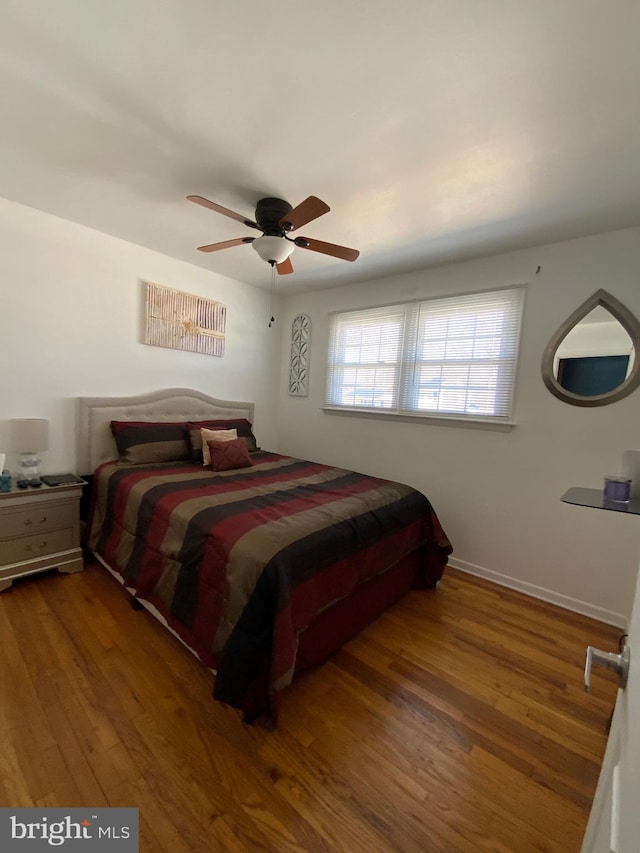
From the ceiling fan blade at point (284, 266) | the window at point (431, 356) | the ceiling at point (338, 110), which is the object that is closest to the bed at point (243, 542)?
the window at point (431, 356)

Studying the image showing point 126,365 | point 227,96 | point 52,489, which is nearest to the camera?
point 227,96

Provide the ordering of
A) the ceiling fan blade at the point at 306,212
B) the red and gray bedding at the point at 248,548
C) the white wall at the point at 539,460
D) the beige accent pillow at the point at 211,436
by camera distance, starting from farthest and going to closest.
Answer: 1. the beige accent pillow at the point at 211,436
2. the white wall at the point at 539,460
3. the ceiling fan blade at the point at 306,212
4. the red and gray bedding at the point at 248,548

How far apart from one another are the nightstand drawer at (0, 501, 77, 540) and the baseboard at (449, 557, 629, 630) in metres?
2.97

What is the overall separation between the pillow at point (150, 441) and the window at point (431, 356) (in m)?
1.60

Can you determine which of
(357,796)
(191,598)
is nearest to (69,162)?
(191,598)

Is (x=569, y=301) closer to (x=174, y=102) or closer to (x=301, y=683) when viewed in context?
(x=174, y=102)

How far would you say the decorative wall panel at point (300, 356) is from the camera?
3.96m

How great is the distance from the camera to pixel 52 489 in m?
2.25

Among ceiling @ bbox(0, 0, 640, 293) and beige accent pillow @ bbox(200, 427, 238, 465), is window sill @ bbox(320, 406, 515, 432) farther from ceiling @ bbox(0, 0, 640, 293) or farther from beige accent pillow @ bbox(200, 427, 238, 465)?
ceiling @ bbox(0, 0, 640, 293)

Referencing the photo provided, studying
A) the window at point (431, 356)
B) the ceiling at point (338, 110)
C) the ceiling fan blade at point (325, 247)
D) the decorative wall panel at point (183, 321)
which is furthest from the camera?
the decorative wall panel at point (183, 321)

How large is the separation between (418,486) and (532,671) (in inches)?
59.9

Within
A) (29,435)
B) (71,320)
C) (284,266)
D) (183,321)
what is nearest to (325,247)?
(284,266)

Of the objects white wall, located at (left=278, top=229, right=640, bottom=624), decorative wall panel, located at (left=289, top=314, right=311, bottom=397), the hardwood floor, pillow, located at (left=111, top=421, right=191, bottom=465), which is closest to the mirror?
white wall, located at (left=278, top=229, right=640, bottom=624)

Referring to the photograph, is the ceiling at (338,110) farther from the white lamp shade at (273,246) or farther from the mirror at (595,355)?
the mirror at (595,355)
